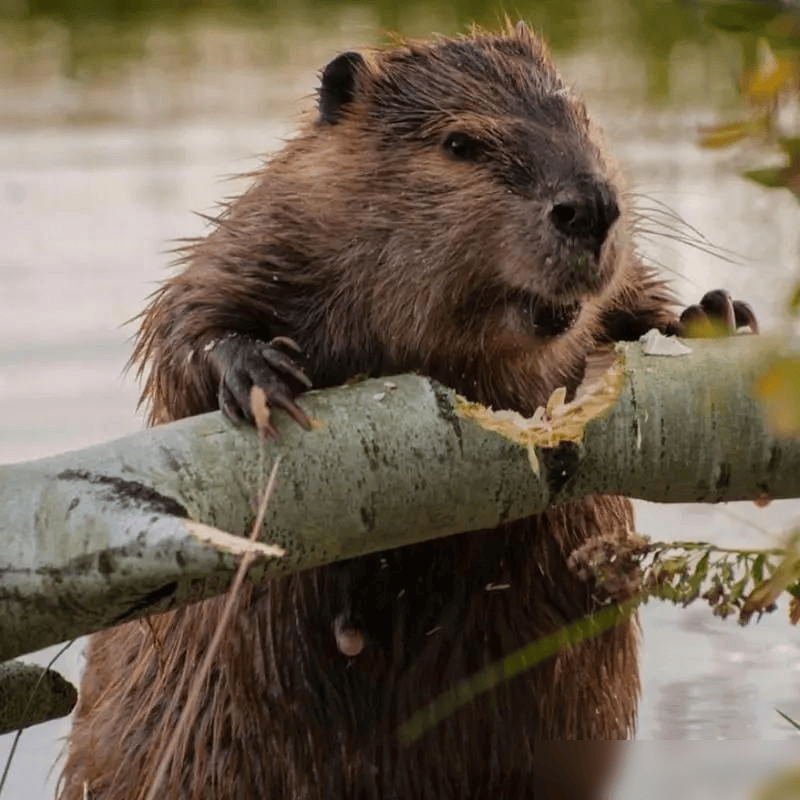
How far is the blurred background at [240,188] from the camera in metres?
2.34

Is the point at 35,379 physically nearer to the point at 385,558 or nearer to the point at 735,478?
the point at 385,558

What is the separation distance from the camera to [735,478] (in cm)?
203

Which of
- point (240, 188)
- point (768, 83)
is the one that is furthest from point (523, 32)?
point (240, 188)

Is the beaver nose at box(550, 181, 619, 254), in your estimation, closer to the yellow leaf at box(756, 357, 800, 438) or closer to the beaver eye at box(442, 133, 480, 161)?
the beaver eye at box(442, 133, 480, 161)

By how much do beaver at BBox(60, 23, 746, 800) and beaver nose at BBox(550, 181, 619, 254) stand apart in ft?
0.15

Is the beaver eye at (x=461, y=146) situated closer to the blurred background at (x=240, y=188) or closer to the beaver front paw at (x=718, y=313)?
the blurred background at (x=240, y=188)

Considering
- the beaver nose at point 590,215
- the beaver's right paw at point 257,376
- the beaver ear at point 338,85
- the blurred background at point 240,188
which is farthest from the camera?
the beaver ear at point 338,85

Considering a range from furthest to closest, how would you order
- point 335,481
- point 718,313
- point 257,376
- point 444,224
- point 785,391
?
1. point 718,313
2. point 444,224
3. point 257,376
4. point 335,481
5. point 785,391

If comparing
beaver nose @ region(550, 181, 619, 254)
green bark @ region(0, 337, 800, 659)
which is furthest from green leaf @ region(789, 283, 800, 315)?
beaver nose @ region(550, 181, 619, 254)

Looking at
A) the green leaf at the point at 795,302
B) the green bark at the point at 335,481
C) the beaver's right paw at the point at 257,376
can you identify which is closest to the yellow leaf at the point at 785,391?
the green leaf at the point at 795,302

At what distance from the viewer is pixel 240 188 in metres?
5.91

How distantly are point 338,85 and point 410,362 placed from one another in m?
0.43

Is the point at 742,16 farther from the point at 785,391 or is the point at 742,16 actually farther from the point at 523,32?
the point at 523,32

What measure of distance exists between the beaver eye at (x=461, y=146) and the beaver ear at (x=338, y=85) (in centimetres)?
22
